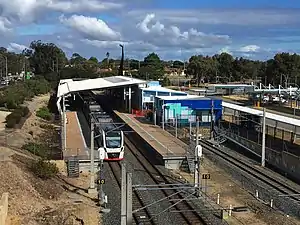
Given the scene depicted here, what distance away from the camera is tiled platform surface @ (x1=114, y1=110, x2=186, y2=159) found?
33.9 metres

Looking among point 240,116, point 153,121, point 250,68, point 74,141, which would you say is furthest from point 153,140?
point 250,68

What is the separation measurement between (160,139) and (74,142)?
743cm

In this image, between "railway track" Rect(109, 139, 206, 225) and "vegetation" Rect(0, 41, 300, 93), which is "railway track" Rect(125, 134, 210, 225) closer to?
"railway track" Rect(109, 139, 206, 225)

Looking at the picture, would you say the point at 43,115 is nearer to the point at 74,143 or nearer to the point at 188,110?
the point at 188,110

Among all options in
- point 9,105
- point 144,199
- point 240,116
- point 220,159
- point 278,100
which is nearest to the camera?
point 144,199

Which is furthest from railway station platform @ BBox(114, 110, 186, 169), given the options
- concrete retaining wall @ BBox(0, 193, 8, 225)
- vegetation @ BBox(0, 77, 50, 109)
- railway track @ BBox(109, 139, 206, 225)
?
vegetation @ BBox(0, 77, 50, 109)

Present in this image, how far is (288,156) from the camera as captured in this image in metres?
30.5

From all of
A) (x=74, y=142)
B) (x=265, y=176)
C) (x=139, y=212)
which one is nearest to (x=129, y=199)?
(x=139, y=212)

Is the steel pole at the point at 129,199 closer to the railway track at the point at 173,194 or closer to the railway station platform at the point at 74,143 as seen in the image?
the railway track at the point at 173,194

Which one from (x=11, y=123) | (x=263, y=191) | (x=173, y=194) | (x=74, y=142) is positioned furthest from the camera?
(x=11, y=123)

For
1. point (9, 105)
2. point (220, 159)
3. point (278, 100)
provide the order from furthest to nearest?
point (278, 100)
point (9, 105)
point (220, 159)

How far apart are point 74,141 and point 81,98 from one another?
36.7 meters

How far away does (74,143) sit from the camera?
125 ft

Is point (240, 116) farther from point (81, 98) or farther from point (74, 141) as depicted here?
point (81, 98)
